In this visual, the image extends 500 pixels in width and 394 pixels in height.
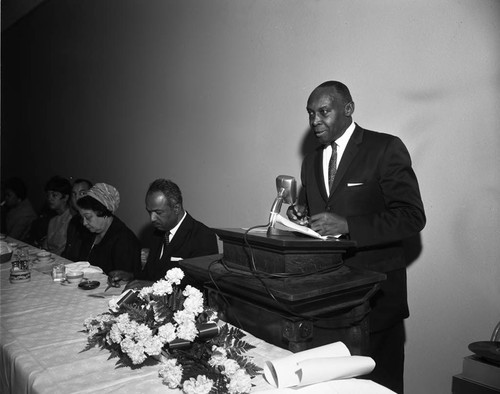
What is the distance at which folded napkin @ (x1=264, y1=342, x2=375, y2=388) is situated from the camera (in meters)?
1.26

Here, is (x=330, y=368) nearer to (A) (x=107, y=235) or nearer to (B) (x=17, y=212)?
(A) (x=107, y=235)

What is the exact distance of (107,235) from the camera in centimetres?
377

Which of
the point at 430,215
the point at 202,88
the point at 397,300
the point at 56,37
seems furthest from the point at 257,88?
the point at 56,37

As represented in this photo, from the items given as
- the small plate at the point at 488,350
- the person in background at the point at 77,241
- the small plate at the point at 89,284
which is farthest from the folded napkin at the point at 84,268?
the small plate at the point at 488,350

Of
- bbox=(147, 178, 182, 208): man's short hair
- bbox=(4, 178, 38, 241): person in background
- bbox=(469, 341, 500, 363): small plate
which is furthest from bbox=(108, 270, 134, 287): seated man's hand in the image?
bbox=(4, 178, 38, 241): person in background

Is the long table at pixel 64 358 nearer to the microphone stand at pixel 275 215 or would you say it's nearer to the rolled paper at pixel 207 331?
the rolled paper at pixel 207 331

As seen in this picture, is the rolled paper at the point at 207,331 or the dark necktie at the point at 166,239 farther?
the dark necktie at the point at 166,239

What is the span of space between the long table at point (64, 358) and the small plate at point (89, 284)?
0.17 metres

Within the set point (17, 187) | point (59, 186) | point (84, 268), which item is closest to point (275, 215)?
point (84, 268)

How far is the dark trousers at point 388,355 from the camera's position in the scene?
2465mm

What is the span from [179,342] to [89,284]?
4.63ft

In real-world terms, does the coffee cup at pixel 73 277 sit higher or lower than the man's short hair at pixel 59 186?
lower

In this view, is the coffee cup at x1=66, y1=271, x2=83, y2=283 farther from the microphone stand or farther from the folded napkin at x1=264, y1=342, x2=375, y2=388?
the folded napkin at x1=264, y1=342, x2=375, y2=388

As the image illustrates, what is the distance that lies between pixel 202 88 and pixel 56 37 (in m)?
5.10
